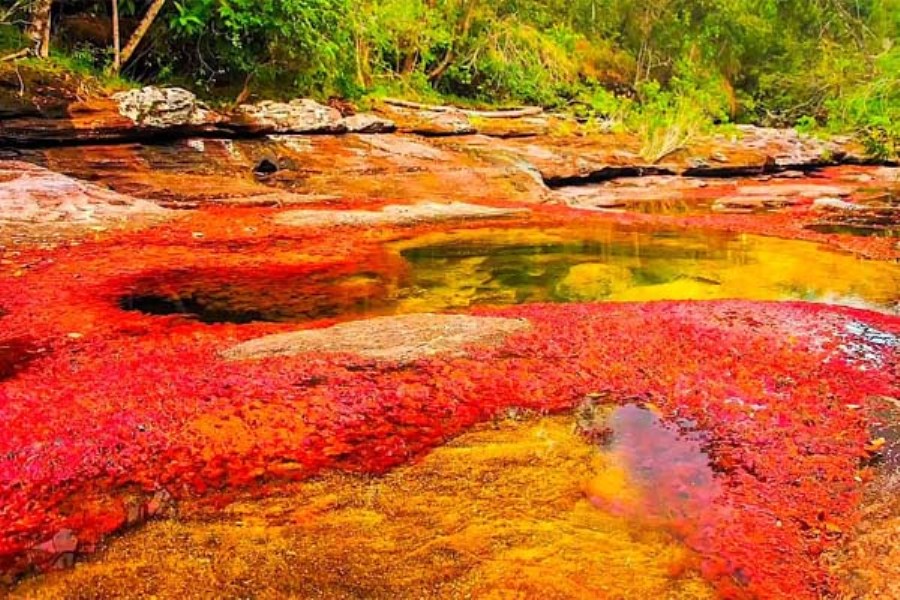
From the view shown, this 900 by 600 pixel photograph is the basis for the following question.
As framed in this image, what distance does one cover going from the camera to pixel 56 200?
1339 cm

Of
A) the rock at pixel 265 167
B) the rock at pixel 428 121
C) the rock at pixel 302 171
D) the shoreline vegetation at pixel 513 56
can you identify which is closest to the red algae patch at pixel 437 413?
the rock at pixel 302 171

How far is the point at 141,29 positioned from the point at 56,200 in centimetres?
692

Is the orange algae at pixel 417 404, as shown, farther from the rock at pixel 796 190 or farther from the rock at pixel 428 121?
the rock at pixel 796 190

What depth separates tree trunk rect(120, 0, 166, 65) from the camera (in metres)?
17.8

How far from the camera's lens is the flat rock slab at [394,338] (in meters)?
6.77

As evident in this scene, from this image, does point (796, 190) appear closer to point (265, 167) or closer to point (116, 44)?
point (265, 167)

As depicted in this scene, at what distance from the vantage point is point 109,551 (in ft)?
12.1

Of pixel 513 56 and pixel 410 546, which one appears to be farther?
pixel 513 56

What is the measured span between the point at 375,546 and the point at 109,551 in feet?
4.70

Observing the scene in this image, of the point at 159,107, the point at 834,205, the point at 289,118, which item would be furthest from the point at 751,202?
the point at 159,107

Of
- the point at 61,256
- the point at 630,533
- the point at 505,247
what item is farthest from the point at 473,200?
the point at 630,533

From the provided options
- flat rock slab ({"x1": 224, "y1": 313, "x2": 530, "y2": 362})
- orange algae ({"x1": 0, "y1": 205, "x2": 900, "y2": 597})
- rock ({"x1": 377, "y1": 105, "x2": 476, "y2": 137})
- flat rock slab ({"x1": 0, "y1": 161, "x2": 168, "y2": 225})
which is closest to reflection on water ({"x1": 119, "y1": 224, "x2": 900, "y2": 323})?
orange algae ({"x1": 0, "y1": 205, "x2": 900, "y2": 597})

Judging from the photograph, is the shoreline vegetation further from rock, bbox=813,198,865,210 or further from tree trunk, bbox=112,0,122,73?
rock, bbox=813,198,865,210

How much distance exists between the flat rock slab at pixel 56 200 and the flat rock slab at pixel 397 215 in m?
2.90
